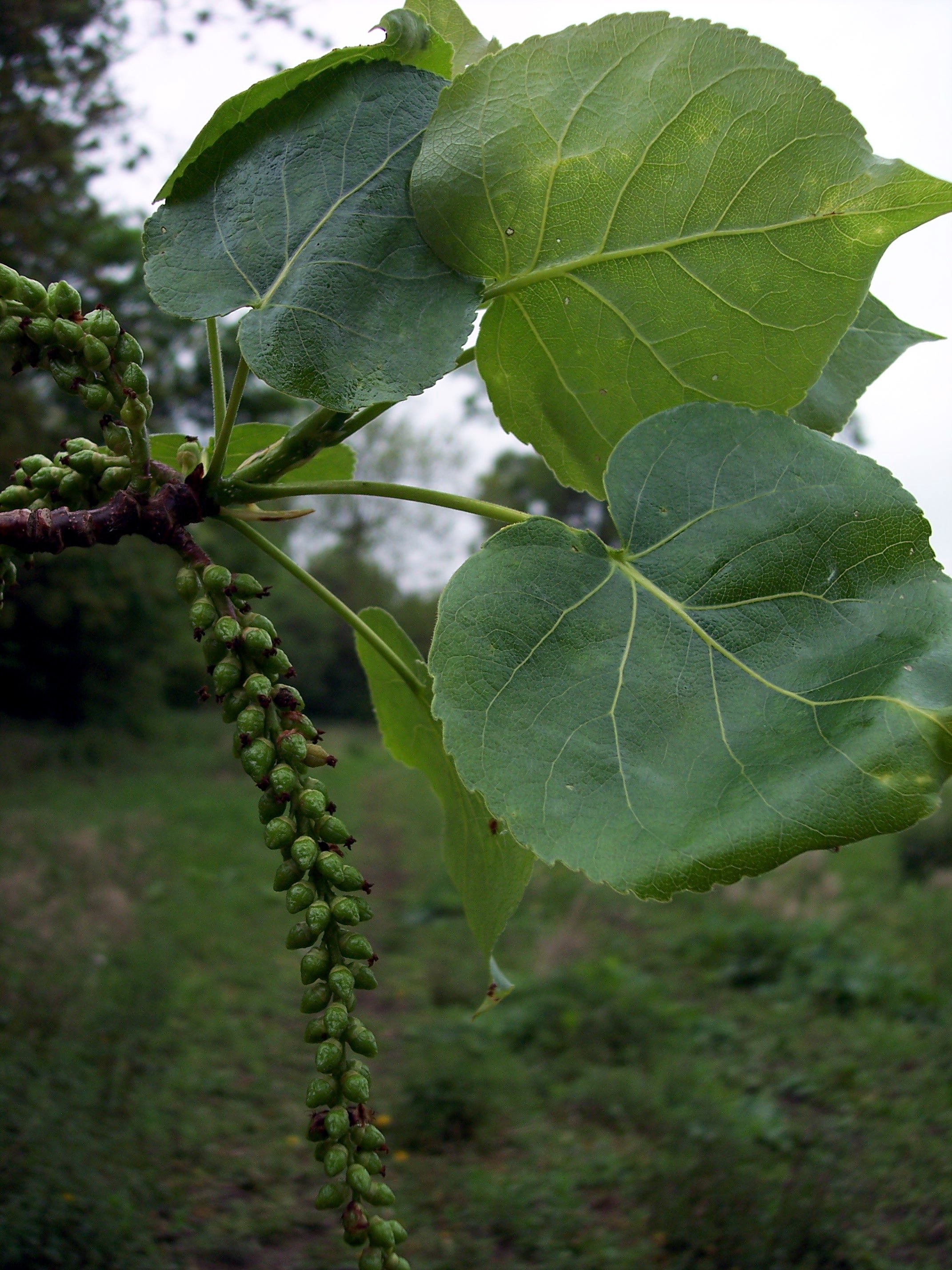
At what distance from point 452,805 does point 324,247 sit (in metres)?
0.52

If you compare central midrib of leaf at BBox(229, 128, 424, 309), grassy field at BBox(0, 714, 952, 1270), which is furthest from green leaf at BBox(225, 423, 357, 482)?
grassy field at BBox(0, 714, 952, 1270)

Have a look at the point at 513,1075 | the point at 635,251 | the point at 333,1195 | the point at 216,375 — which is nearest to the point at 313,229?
the point at 216,375

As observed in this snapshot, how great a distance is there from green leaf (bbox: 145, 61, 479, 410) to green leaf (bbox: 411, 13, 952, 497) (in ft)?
0.11

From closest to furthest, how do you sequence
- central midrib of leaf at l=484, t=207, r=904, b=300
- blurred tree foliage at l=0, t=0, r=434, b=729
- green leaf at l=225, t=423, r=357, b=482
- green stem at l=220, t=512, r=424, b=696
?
central midrib of leaf at l=484, t=207, r=904, b=300 < green stem at l=220, t=512, r=424, b=696 < green leaf at l=225, t=423, r=357, b=482 < blurred tree foliage at l=0, t=0, r=434, b=729

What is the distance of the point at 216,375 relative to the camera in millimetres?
828

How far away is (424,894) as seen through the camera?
10.4 meters

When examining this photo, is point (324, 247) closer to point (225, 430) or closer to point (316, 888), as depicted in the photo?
point (225, 430)

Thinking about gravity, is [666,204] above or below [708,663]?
above

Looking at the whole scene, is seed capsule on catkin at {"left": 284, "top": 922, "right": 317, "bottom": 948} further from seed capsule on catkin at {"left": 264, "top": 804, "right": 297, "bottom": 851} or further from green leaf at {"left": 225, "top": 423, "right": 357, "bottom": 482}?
green leaf at {"left": 225, "top": 423, "right": 357, "bottom": 482}

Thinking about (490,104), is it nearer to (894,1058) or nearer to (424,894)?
(894,1058)

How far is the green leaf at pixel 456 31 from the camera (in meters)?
0.84

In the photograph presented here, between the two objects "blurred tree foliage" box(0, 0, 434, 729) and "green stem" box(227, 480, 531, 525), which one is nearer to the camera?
"green stem" box(227, 480, 531, 525)

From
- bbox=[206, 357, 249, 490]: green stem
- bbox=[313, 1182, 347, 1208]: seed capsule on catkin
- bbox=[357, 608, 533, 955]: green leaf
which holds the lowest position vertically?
bbox=[313, 1182, 347, 1208]: seed capsule on catkin

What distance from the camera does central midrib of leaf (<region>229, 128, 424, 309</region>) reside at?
75 centimetres
